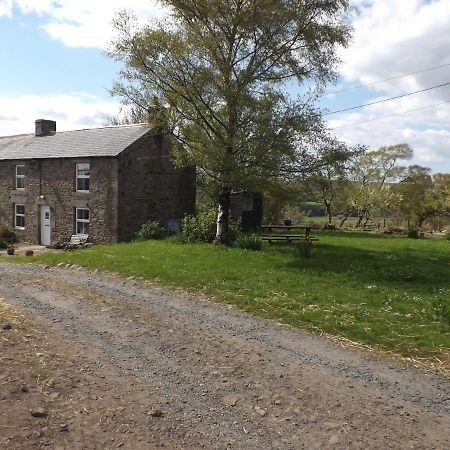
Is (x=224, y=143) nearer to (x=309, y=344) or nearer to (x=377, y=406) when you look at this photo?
(x=309, y=344)

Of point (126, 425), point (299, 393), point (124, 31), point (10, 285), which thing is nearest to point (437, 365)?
point (299, 393)

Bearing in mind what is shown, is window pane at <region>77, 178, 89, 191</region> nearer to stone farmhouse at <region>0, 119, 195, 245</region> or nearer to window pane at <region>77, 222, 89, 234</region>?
stone farmhouse at <region>0, 119, 195, 245</region>

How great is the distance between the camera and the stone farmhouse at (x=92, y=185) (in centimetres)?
2434

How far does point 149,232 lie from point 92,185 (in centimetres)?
452

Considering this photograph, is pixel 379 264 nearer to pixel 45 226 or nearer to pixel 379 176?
pixel 45 226

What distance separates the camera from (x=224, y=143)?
1761 centimetres

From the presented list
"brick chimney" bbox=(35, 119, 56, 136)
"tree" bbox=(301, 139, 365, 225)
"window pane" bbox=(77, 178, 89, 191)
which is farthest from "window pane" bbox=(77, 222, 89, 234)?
"tree" bbox=(301, 139, 365, 225)

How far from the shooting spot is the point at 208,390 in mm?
6031

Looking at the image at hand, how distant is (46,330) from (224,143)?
442 inches

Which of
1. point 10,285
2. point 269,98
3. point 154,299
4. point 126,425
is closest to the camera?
point 126,425

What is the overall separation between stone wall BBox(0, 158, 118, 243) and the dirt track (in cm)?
1537

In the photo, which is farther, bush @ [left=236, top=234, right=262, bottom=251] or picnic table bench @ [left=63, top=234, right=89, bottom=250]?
picnic table bench @ [left=63, top=234, right=89, bottom=250]

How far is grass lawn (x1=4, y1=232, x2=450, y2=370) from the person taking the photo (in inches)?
343

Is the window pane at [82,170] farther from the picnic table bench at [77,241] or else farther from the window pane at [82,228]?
the picnic table bench at [77,241]
